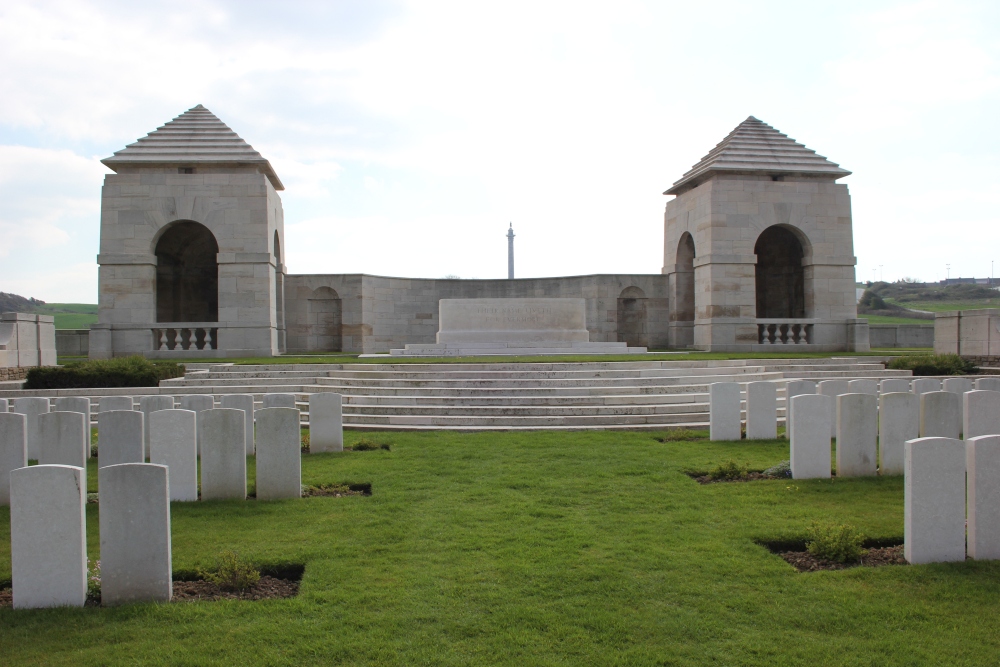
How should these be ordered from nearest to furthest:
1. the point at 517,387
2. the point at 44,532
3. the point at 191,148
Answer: the point at 44,532 < the point at 517,387 < the point at 191,148

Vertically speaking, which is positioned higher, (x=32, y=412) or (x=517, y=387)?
(x=32, y=412)

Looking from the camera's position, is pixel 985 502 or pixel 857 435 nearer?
pixel 985 502

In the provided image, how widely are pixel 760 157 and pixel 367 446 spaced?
68.0 feet

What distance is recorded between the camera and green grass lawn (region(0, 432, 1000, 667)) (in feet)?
12.9

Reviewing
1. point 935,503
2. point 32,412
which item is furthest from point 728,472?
point 32,412

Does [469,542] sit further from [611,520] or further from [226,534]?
[226,534]

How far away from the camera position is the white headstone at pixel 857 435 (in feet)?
25.7

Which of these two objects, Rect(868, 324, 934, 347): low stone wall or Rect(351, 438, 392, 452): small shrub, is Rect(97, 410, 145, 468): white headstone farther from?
Rect(868, 324, 934, 347): low stone wall

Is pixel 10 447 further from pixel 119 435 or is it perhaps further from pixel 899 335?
pixel 899 335

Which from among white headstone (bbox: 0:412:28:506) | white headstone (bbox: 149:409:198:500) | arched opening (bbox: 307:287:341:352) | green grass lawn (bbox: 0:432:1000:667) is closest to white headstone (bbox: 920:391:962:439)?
green grass lawn (bbox: 0:432:1000:667)

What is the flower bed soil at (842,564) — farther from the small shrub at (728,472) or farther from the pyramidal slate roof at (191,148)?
the pyramidal slate roof at (191,148)

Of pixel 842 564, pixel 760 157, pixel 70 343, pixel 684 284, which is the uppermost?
pixel 760 157

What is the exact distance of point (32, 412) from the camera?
9.16 m

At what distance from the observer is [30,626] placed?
4270 mm
